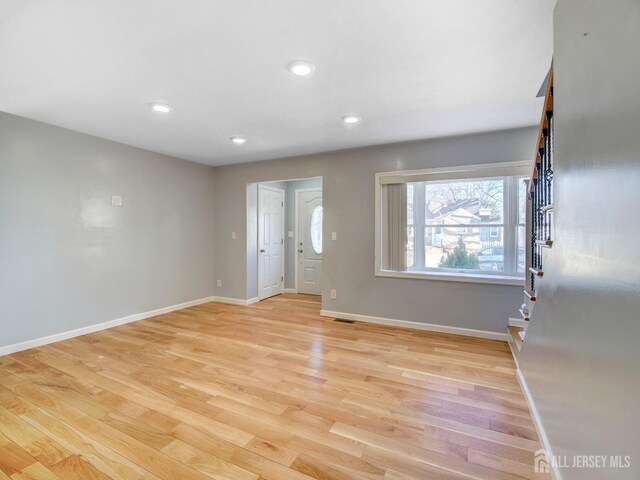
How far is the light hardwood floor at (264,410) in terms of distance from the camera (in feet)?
5.01

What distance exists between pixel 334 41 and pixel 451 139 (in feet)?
7.80

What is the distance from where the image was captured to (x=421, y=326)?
3730 millimetres

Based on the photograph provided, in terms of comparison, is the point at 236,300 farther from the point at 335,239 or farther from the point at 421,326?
the point at 421,326

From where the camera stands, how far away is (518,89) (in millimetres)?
2381

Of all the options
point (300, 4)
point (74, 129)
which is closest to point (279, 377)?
point (300, 4)

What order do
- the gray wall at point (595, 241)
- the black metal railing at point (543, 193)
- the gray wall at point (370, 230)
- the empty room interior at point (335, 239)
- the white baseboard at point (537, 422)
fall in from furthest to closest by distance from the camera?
the gray wall at point (370, 230)
the black metal railing at point (543, 193)
the white baseboard at point (537, 422)
the empty room interior at point (335, 239)
the gray wall at point (595, 241)

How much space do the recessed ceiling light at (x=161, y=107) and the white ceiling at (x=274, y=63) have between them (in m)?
0.07

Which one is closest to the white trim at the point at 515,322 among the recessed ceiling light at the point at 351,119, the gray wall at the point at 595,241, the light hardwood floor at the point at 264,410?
the light hardwood floor at the point at 264,410

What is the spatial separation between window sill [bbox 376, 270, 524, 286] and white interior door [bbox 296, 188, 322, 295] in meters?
2.17

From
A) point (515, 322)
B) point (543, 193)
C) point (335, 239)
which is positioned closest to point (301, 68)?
point (543, 193)

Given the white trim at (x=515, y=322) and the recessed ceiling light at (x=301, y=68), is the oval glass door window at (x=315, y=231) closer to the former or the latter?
the white trim at (x=515, y=322)

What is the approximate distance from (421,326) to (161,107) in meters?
3.80

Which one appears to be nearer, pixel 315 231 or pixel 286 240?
pixel 315 231

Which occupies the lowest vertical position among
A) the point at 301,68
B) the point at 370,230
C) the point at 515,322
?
the point at 515,322
